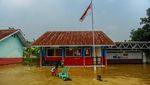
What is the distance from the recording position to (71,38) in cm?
3666

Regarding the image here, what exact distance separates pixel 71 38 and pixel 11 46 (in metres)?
8.44

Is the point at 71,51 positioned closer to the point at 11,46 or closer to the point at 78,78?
the point at 11,46

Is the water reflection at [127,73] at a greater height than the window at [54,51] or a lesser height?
lesser

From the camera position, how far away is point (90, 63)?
35.0m

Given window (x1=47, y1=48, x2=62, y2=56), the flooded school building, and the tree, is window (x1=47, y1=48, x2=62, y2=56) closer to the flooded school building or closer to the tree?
A: the flooded school building

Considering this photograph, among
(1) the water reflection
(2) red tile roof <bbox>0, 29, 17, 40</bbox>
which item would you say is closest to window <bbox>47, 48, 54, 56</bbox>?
(2) red tile roof <bbox>0, 29, 17, 40</bbox>

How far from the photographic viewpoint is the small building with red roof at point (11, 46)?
37.2 m

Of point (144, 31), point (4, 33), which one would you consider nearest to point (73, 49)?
point (4, 33)

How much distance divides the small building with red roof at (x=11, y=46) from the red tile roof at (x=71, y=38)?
13.3 feet

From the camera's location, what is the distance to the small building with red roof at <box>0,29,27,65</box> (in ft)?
122

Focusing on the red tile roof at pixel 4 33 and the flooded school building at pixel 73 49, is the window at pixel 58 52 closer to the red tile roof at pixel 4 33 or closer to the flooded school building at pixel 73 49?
the flooded school building at pixel 73 49

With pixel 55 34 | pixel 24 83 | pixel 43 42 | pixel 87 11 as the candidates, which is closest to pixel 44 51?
pixel 43 42

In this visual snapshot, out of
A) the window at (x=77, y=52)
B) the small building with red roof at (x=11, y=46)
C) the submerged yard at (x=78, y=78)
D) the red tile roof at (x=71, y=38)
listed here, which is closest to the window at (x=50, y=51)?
the red tile roof at (x=71, y=38)

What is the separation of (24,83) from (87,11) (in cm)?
870
